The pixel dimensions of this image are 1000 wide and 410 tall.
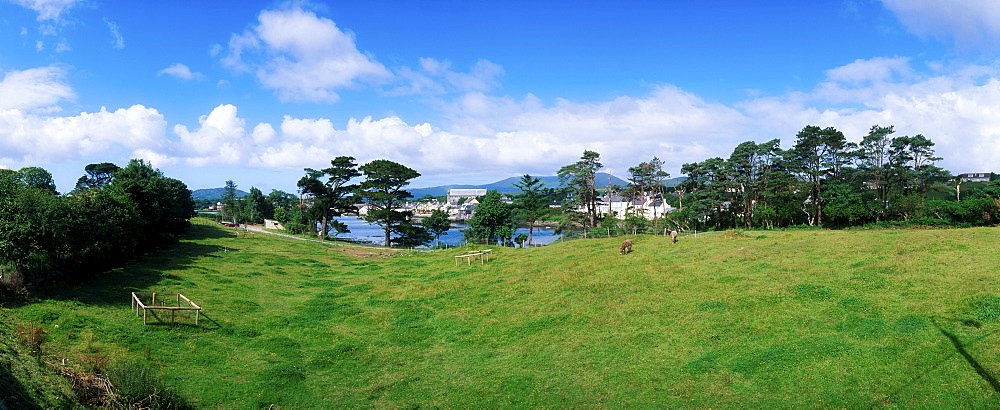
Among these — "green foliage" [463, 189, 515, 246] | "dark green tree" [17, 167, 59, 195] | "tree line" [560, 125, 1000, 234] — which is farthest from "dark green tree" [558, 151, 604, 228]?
"dark green tree" [17, 167, 59, 195]

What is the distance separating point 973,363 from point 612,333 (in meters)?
10.7

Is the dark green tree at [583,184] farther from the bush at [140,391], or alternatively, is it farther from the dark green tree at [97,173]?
the dark green tree at [97,173]

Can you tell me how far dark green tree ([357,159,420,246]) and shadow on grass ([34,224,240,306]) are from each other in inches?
814

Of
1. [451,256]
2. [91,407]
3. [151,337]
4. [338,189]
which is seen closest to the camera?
[91,407]

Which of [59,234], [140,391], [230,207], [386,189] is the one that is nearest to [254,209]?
[230,207]

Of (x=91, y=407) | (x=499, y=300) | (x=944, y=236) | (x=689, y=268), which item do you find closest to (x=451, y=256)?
(x=499, y=300)

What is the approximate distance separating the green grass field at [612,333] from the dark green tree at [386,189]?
34030mm

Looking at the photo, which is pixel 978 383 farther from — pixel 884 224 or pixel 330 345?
pixel 884 224

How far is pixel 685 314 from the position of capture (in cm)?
1970

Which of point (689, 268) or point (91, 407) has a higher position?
point (689, 268)

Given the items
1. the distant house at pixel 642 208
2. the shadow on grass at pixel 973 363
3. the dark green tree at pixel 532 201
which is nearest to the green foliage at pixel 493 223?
the dark green tree at pixel 532 201

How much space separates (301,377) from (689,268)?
70.1 ft

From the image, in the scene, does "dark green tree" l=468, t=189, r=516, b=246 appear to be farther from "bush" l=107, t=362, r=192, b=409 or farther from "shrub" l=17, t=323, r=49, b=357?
"bush" l=107, t=362, r=192, b=409

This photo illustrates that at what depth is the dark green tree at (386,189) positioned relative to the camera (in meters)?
64.4
